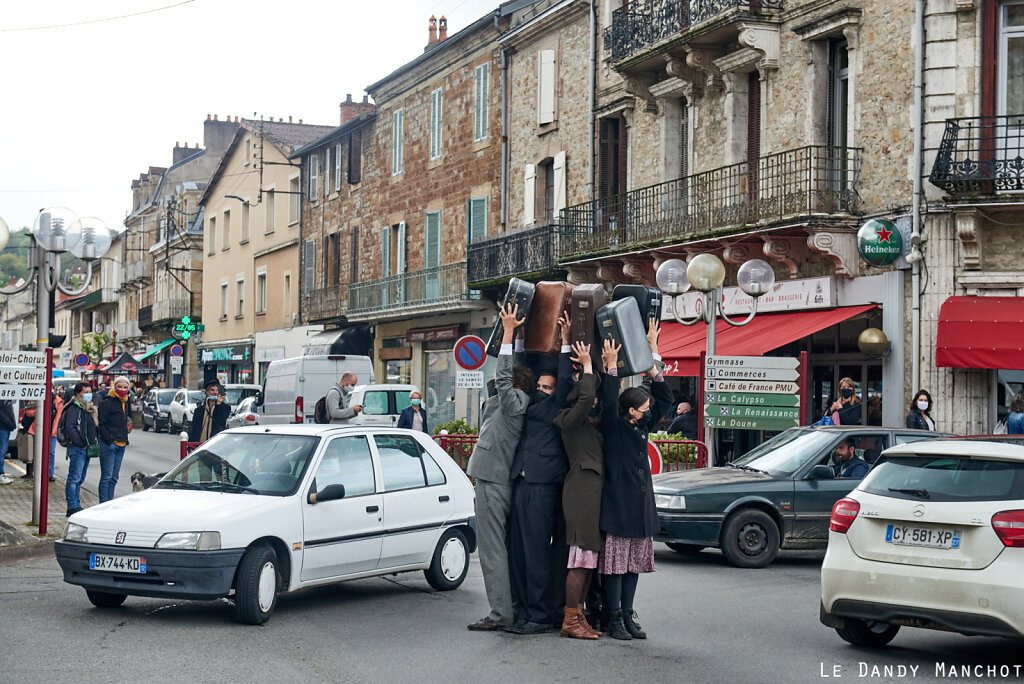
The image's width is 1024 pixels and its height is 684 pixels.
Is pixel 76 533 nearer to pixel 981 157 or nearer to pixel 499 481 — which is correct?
pixel 499 481

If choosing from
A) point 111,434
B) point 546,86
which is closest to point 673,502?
point 111,434

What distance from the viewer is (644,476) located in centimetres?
859

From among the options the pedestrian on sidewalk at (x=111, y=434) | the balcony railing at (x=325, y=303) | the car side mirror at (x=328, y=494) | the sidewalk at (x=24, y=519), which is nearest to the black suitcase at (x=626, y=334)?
the car side mirror at (x=328, y=494)

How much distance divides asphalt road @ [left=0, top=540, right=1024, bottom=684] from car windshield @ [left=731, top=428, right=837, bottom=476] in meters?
2.68

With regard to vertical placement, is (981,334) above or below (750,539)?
above

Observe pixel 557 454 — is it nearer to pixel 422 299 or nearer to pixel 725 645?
pixel 725 645

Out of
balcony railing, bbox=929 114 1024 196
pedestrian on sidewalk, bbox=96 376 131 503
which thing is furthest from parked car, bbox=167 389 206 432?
balcony railing, bbox=929 114 1024 196

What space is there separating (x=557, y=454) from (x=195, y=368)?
5732 centimetres

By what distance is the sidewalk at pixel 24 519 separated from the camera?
12.7 metres

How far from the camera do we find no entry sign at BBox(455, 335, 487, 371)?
19353 mm

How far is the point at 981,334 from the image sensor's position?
58.0 feet

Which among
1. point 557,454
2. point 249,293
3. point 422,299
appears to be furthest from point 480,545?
point 249,293

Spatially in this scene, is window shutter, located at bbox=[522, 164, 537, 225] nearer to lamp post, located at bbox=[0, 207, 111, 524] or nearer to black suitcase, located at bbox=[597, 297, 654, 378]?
lamp post, located at bbox=[0, 207, 111, 524]

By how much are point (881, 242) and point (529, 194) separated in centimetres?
1302
